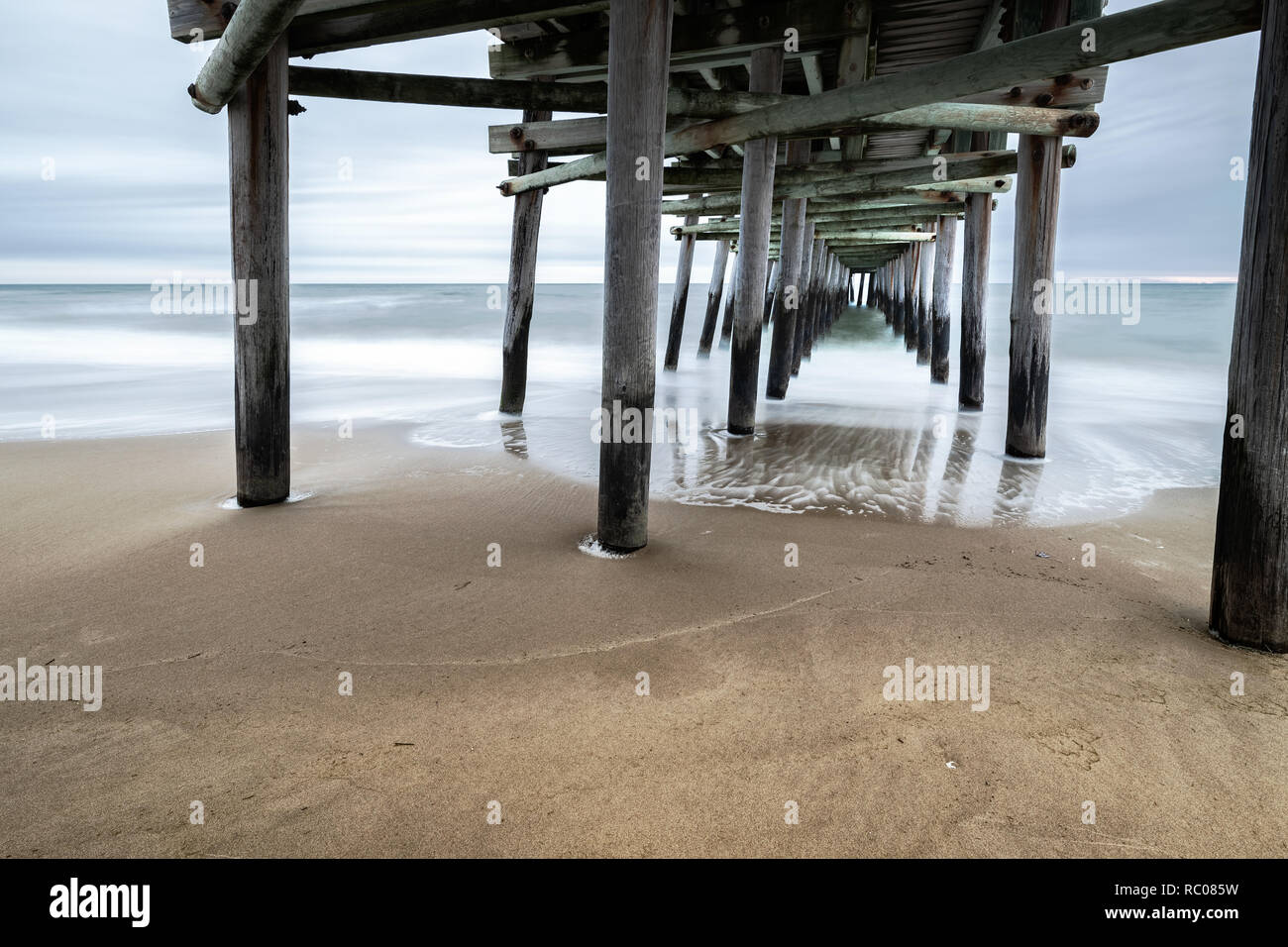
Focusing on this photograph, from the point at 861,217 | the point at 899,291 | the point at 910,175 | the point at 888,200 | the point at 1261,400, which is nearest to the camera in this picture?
the point at 1261,400

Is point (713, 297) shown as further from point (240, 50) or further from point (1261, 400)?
point (1261, 400)

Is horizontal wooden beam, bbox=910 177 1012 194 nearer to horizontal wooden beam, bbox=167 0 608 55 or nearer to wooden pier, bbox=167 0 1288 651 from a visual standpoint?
wooden pier, bbox=167 0 1288 651

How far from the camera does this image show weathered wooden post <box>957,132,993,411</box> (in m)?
9.77

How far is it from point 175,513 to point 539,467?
2.36 metres

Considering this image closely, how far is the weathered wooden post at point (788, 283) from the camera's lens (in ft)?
30.5

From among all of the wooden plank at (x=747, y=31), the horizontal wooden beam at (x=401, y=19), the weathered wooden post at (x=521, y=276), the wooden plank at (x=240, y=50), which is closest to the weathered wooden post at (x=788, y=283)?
the wooden plank at (x=747, y=31)

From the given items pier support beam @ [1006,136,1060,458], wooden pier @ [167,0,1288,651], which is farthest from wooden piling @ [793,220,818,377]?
pier support beam @ [1006,136,1060,458]

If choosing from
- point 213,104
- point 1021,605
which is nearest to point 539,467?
point 213,104

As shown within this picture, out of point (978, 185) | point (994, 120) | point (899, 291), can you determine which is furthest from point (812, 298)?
point (899, 291)

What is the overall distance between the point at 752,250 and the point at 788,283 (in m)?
1.99

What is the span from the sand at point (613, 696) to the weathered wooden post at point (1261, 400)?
19 cm

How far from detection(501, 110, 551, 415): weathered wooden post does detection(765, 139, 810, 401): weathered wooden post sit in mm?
2928

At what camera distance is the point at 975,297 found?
9805mm

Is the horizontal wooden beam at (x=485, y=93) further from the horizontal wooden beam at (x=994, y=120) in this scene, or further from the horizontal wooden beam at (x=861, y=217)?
the horizontal wooden beam at (x=861, y=217)
